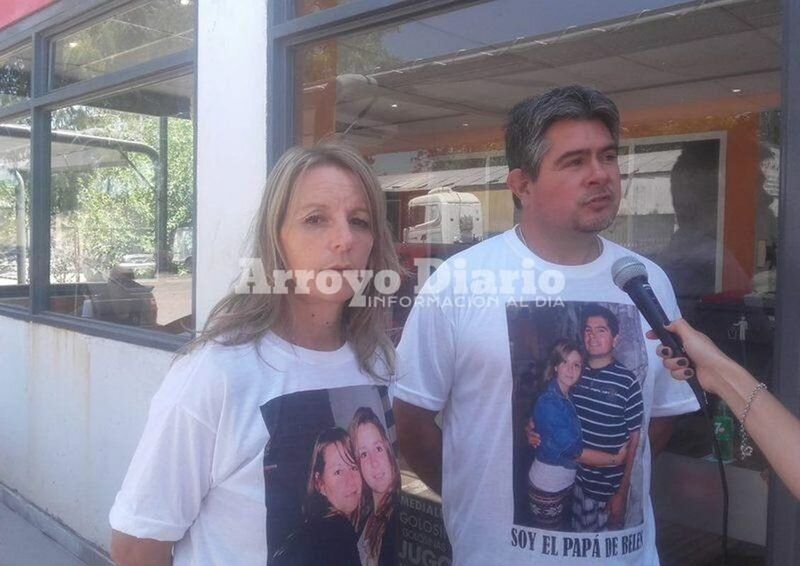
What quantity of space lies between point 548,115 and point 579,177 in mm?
174

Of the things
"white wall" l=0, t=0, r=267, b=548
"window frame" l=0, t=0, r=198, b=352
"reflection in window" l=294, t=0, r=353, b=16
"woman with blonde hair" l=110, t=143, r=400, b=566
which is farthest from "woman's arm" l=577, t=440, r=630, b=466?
"window frame" l=0, t=0, r=198, b=352

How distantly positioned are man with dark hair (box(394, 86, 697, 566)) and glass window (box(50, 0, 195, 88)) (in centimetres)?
215

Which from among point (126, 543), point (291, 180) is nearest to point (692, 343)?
point (291, 180)

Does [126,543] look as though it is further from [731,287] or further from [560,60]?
[560,60]

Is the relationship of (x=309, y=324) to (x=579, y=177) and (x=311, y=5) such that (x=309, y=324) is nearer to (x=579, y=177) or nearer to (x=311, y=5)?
(x=579, y=177)

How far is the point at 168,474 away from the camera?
1.32 m

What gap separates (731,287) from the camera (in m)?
3.17

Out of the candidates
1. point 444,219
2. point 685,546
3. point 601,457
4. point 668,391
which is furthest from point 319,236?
point 444,219

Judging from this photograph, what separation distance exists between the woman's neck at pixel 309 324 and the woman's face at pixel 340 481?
22cm

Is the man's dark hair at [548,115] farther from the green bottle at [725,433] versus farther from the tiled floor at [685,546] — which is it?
the tiled floor at [685,546]

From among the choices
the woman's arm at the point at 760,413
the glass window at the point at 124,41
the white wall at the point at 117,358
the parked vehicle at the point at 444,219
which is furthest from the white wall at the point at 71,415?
the woman's arm at the point at 760,413

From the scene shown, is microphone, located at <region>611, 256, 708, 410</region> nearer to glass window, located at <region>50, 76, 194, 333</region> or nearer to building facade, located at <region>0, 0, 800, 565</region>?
building facade, located at <region>0, 0, 800, 565</region>

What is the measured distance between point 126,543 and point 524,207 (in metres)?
1.24

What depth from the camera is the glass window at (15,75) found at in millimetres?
4867
